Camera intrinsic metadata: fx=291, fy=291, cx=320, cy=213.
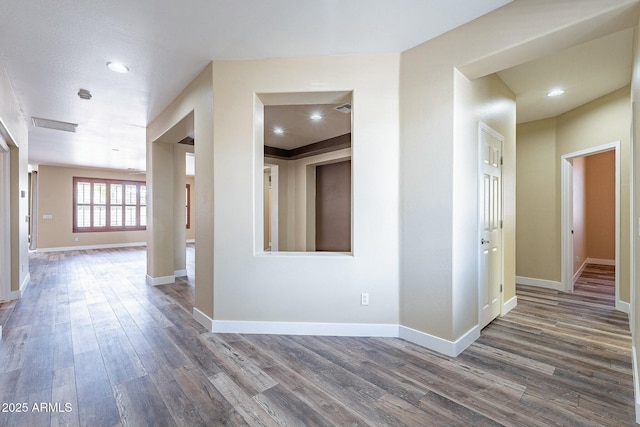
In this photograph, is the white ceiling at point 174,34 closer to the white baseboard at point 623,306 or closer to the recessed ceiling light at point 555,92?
the recessed ceiling light at point 555,92

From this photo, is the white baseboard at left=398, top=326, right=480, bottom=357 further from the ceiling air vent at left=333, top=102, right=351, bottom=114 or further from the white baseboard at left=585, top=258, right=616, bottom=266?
the white baseboard at left=585, top=258, right=616, bottom=266

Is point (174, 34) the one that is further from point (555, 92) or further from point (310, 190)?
point (310, 190)

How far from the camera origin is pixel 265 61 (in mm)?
2803

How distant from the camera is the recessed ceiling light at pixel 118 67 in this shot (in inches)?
111

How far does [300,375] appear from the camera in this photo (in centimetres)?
210

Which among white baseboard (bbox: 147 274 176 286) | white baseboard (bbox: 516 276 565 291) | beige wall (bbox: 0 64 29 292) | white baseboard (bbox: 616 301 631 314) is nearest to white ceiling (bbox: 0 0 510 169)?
beige wall (bbox: 0 64 29 292)

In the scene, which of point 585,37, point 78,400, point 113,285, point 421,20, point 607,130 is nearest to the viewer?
point 78,400

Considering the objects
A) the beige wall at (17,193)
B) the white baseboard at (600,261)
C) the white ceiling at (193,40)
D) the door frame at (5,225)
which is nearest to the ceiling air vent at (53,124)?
the beige wall at (17,193)

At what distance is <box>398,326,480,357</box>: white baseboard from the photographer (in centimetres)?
240

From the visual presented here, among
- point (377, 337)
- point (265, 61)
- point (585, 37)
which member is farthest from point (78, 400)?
point (585, 37)

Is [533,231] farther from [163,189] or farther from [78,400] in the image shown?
[163,189]

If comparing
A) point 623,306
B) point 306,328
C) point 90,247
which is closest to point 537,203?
point 623,306

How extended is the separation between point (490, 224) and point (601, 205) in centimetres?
567

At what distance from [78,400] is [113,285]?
3515 mm
